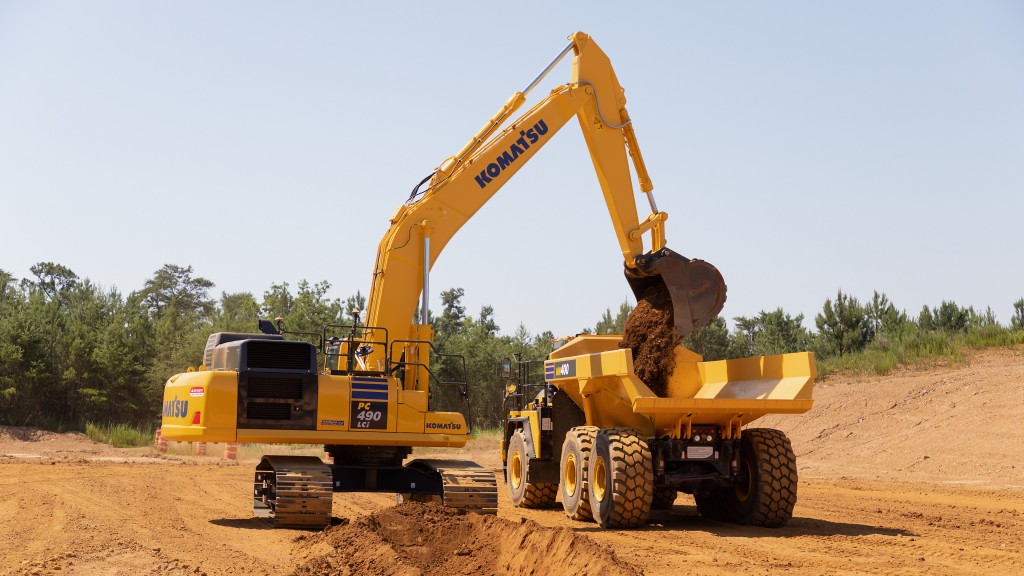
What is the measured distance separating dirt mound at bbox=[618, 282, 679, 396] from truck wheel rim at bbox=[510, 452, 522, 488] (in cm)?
330

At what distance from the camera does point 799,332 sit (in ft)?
190

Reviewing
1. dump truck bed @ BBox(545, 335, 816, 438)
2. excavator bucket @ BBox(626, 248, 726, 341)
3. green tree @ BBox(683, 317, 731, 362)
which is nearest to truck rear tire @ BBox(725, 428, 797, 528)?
dump truck bed @ BBox(545, 335, 816, 438)

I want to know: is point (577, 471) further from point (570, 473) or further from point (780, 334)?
point (780, 334)

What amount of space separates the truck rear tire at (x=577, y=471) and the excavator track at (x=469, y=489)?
1524 mm

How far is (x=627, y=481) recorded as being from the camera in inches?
506

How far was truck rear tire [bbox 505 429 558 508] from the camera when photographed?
16.6 metres

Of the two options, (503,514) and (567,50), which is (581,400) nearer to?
(503,514)

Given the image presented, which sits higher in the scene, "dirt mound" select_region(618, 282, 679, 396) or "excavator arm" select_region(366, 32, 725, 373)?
"excavator arm" select_region(366, 32, 725, 373)

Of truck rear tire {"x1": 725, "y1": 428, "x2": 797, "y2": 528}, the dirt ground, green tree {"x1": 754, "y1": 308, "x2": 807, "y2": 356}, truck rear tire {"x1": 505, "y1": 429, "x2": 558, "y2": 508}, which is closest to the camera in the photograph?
the dirt ground

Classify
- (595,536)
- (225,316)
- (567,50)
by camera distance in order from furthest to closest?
(225,316) < (567,50) < (595,536)

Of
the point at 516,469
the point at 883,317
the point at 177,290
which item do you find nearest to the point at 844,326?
the point at 883,317

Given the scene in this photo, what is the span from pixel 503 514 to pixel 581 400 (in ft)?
6.92

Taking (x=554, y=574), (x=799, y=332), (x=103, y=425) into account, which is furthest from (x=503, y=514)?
(x=799, y=332)

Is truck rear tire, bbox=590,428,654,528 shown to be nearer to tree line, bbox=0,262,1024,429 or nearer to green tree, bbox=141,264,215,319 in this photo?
tree line, bbox=0,262,1024,429
